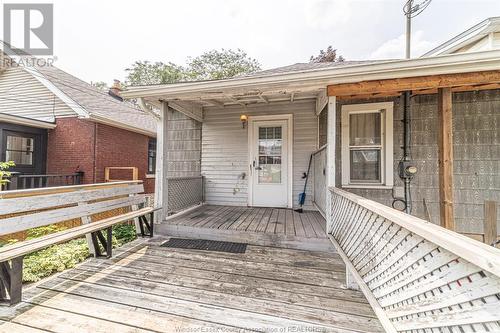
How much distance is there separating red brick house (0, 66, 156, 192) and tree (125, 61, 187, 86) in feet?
32.7

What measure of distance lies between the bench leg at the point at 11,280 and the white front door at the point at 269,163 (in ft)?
12.8

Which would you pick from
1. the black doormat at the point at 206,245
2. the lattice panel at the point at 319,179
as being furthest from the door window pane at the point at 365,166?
the black doormat at the point at 206,245

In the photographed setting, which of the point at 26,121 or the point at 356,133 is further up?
the point at 26,121

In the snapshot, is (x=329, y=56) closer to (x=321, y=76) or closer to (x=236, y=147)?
(x=236, y=147)

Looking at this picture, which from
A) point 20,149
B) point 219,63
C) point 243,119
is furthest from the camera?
point 219,63

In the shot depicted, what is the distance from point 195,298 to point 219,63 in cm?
1797

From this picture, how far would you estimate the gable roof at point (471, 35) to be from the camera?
4.65 metres

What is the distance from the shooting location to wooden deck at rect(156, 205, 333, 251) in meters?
3.25

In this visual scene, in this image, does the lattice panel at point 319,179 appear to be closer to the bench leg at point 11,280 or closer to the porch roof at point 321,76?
the porch roof at point 321,76

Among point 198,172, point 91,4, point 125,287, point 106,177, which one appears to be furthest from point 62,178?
point 125,287

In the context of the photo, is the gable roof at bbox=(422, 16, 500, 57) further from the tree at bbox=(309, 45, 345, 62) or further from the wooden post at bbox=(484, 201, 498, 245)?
the tree at bbox=(309, 45, 345, 62)

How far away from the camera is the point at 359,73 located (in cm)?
288

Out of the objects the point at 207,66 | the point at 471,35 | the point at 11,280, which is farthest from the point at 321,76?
the point at 207,66

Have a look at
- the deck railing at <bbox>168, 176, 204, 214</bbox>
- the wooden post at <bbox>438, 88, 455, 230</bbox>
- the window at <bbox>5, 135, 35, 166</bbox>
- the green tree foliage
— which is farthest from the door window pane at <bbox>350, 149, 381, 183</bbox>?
the green tree foliage
